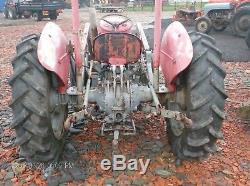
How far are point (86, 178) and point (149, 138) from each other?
3.64ft

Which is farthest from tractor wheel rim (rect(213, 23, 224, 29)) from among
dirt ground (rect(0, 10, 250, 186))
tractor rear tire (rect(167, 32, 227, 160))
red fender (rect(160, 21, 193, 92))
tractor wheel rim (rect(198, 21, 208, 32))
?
tractor rear tire (rect(167, 32, 227, 160))

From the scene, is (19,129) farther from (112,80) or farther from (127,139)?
(127,139)

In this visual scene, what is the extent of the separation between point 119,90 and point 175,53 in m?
0.69

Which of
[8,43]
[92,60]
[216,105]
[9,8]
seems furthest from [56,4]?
[216,105]

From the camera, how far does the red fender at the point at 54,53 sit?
11.0 feet

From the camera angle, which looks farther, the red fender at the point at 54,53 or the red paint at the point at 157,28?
the red fender at the point at 54,53

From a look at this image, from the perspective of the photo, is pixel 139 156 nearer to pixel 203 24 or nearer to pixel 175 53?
pixel 175 53

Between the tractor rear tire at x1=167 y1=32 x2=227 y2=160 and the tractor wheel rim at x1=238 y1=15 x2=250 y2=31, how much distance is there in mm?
9695

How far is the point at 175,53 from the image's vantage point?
11.8 ft

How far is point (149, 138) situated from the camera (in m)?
4.45

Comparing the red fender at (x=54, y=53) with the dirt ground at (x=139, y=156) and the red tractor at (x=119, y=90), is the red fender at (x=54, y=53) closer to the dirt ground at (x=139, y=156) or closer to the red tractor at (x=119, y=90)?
the red tractor at (x=119, y=90)

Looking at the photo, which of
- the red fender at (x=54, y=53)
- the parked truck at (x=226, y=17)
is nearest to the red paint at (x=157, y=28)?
the red fender at (x=54, y=53)

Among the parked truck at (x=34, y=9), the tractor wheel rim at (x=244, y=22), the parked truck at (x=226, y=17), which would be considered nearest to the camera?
the tractor wheel rim at (x=244, y=22)

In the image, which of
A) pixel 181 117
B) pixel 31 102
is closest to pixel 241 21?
pixel 181 117
